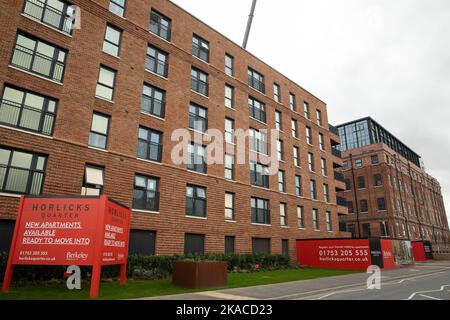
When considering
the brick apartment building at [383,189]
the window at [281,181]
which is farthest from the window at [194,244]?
the brick apartment building at [383,189]

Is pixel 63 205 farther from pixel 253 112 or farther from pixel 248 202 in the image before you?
pixel 253 112

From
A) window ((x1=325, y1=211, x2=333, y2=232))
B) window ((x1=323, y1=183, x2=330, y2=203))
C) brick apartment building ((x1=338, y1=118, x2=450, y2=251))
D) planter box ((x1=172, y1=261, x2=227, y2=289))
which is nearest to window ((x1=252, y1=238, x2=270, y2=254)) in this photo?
window ((x1=325, y1=211, x2=333, y2=232))

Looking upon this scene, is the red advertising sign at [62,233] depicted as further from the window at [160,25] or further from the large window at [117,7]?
the window at [160,25]

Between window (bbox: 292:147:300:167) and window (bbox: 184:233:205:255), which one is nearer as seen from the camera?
window (bbox: 184:233:205:255)

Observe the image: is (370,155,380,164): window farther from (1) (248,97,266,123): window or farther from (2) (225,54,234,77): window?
(2) (225,54,234,77): window

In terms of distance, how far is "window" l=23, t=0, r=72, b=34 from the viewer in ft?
54.8

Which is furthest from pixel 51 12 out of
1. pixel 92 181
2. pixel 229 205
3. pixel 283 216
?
pixel 283 216

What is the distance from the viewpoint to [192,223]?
20141 millimetres

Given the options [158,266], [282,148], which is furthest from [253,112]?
[158,266]

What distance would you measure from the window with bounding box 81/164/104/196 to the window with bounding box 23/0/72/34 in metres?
8.31

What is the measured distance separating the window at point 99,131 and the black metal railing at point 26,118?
2096mm

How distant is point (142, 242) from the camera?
57.7ft

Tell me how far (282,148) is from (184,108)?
477 inches

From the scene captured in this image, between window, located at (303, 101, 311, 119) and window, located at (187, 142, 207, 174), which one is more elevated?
window, located at (303, 101, 311, 119)
